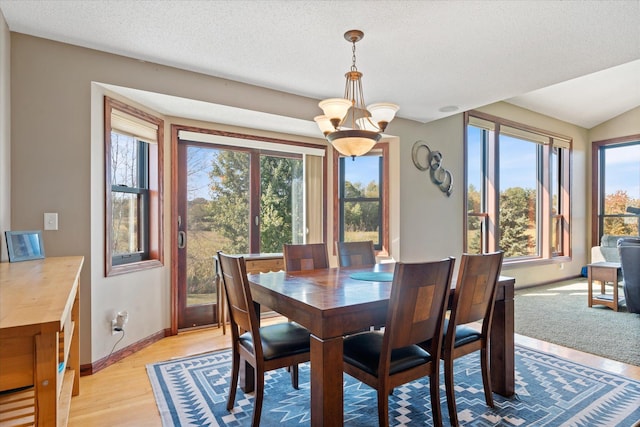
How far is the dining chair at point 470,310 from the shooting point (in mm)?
1924

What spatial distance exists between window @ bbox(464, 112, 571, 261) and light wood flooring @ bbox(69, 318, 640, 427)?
230cm

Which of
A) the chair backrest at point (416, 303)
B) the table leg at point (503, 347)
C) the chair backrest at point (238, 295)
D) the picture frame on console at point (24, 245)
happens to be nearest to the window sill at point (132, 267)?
the picture frame on console at point (24, 245)

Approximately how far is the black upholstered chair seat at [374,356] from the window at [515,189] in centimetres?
352

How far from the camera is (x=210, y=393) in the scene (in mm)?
2361

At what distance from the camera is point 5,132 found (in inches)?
90.7

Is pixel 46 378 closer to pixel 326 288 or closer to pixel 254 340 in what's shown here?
pixel 254 340

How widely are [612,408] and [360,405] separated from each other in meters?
1.48

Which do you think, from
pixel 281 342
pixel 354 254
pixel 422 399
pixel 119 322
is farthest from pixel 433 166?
pixel 119 322

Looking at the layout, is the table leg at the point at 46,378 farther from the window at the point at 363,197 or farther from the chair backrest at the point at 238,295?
the window at the point at 363,197

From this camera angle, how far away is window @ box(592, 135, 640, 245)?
6414 mm

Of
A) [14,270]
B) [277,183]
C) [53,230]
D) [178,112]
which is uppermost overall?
[178,112]

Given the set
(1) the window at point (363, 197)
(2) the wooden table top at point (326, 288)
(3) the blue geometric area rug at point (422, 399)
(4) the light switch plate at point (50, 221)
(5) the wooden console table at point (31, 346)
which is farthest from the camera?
(1) the window at point (363, 197)

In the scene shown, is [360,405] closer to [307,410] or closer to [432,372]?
[307,410]

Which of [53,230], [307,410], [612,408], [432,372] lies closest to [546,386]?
[612,408]
